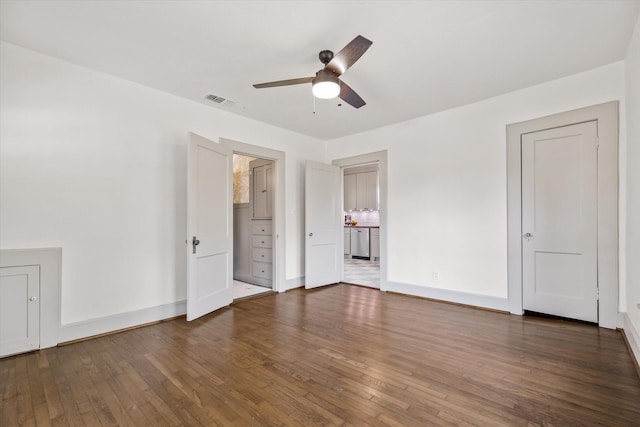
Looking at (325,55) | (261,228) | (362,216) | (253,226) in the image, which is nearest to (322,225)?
(261,228)

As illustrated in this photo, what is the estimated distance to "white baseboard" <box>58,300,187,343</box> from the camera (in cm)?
279

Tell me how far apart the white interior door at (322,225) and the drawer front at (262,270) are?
2.30 ft

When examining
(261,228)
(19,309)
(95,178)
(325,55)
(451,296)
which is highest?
(325,55)

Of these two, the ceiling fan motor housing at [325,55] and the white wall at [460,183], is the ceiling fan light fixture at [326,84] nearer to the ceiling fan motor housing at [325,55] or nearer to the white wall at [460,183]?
the ceiling fan motor housing at [325,55]

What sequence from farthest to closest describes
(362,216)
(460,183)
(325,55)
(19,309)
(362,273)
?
(362,216) < (362,273) < (460,183) < (325,55) < (19,309)

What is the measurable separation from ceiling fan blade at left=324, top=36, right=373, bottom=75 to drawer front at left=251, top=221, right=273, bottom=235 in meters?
3.24

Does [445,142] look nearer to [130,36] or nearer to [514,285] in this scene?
[514,285]

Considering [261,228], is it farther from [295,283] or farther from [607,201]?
[607,201]

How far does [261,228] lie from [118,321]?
103 inches

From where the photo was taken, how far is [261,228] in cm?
529

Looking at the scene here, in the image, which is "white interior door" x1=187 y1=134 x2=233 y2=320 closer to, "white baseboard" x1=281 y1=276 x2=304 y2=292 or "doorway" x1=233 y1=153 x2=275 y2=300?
"doorway" x1=233 y1=153 x2=275 y2=300

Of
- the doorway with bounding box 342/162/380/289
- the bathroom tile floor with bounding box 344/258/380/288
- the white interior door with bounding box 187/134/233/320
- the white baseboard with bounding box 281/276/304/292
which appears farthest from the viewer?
the doorway with bounding box 342/162/380/289

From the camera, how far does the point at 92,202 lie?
297cm

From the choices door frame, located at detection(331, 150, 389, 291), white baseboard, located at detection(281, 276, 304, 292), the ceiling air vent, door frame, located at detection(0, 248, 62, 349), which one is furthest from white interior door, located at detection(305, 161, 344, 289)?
door frame, located at detection(0, 248, 62, 349)
